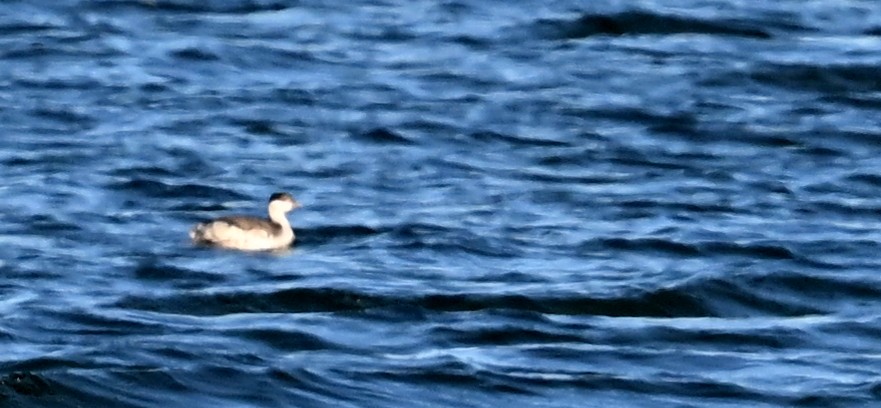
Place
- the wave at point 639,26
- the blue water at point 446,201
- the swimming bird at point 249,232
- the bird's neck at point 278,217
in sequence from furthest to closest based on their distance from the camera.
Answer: the wave at point 639,26, the bird's neck at point 278,217, the swimming bird at point 249,232, the blue water at point 446,201

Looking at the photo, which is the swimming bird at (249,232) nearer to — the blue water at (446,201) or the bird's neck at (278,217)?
the bird's neck at (278,217)

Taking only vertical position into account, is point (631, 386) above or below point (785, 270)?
below

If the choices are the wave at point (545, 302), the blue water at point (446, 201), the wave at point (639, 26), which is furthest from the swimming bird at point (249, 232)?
the wave at point (639, 26)

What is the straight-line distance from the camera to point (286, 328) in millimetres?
13250

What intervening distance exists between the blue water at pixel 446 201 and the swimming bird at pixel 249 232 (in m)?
0.13

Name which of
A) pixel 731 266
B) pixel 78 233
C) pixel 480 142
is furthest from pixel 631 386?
pixel 480 142

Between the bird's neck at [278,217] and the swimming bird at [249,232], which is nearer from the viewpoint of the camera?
the swimming bird at [249,232]

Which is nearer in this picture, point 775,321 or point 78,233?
point 775,321

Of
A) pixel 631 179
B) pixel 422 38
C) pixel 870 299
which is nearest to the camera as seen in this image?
pixel 870 299

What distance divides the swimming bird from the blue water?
13cm

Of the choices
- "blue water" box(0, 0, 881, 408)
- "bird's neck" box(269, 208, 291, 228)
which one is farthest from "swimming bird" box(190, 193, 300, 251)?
"blue water" box(0, 0, 881, 408)

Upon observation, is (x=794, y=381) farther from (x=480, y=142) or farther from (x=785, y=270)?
(x=480, y=142)

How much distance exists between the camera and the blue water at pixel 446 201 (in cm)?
1239

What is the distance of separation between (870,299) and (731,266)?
1.00 metres
